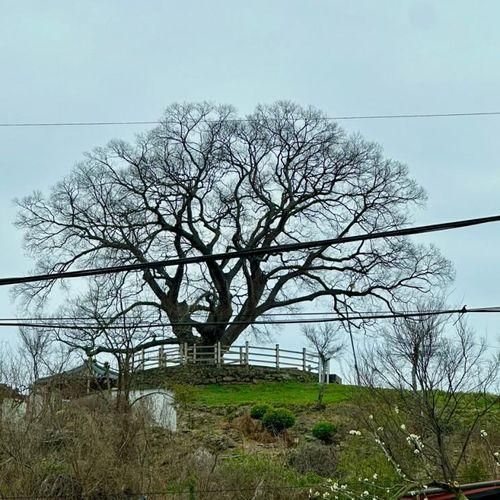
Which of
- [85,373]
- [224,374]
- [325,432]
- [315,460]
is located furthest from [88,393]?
[224,374]

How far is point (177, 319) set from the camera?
40.2 metres

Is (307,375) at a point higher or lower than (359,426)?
higher

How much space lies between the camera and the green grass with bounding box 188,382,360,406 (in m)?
35.2

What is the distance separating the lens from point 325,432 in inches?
1129

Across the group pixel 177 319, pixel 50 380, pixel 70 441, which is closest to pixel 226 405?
pixel 177 319

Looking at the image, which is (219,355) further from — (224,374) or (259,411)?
(259,411)

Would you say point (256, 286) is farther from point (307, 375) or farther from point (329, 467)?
point (329, 467)

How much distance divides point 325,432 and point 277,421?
2114 mm

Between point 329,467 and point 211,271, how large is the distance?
1781 centimetres

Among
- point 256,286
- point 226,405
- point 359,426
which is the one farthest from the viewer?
point 256,286

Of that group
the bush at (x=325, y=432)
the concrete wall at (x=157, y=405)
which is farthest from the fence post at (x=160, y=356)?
the bush at (x=325, y=432)

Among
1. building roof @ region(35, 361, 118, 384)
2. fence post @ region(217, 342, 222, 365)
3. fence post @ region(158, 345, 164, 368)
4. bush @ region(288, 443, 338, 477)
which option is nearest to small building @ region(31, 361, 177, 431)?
building roof @ region(35, 361, 118, 384)

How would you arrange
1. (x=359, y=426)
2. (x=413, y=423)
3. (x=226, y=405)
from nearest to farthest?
(x=413, y=423) < (x=359, y=426) < (x=226, y=405)

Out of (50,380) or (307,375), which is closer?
(50,380)
